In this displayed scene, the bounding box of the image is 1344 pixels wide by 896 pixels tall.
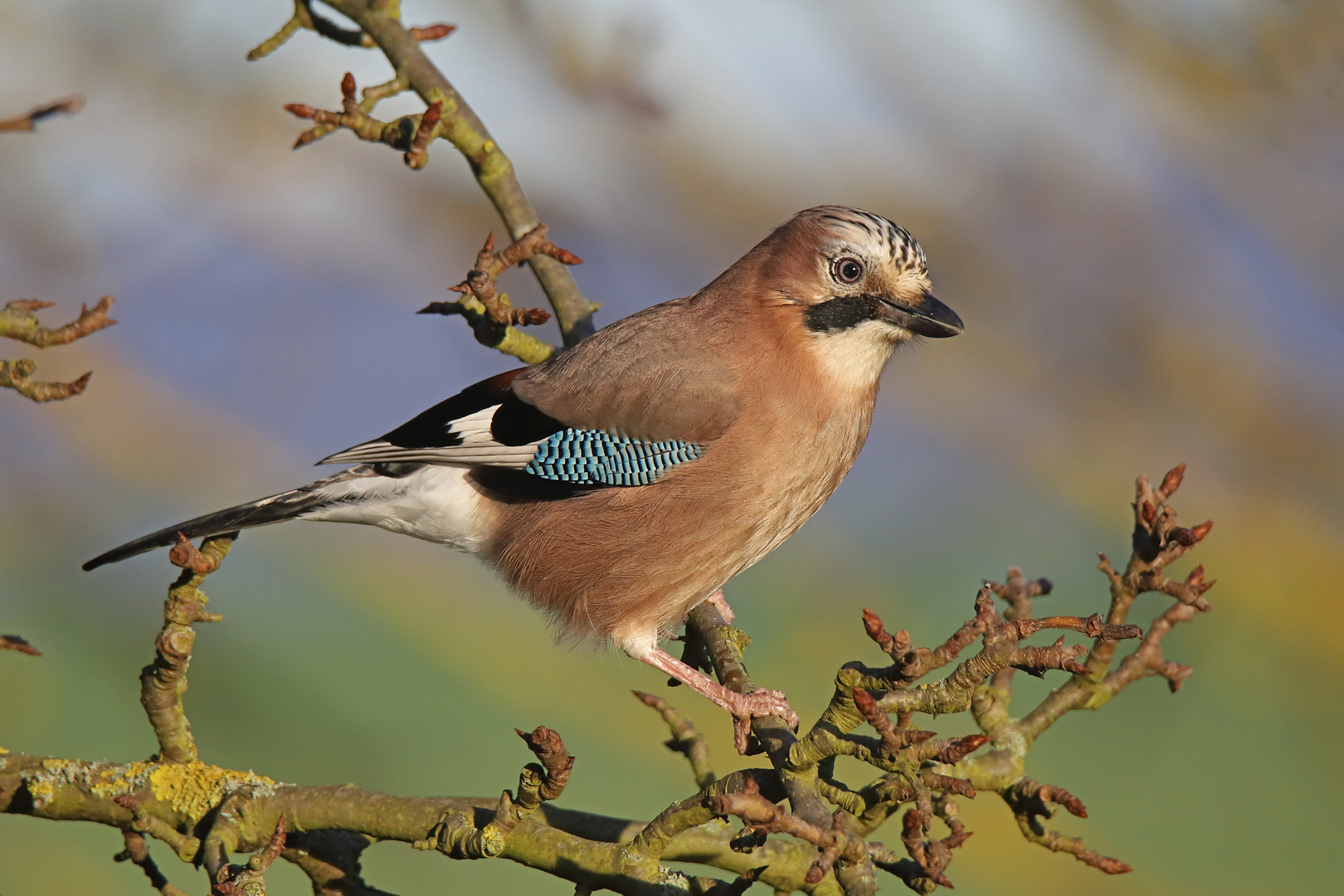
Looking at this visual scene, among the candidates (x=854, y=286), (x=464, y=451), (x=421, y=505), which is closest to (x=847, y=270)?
(x=854, y=286)

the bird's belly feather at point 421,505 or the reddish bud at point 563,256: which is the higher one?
the reddish bud at point 563,256

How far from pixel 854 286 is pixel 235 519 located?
6.97 ft

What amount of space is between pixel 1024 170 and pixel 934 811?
5.71 meters

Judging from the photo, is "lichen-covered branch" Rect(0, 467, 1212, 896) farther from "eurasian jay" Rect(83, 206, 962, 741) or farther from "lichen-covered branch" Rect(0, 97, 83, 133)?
"lichen-covered branch" Rect(0, 97, 83, 133)

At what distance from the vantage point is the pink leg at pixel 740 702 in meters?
3.44

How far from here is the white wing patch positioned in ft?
13.0

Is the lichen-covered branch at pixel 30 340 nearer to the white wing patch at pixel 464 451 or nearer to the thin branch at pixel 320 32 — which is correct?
the white wing patch at pixel 464 451

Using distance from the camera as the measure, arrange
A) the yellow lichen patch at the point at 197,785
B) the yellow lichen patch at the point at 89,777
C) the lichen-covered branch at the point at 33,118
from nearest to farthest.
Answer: the lichen-covered branch at the point at 33,118, the yellow lichen patch at the point at 89,777, the yellow lichen patch at the point at 197,785

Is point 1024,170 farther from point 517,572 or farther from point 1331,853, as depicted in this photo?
point 517,572

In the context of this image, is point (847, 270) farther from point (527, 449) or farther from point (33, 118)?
point (33, 118)

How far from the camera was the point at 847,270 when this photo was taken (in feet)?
12.7

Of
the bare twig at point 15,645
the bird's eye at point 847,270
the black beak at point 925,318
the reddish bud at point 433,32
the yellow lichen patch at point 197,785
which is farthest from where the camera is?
the reddish bud at point 433,32

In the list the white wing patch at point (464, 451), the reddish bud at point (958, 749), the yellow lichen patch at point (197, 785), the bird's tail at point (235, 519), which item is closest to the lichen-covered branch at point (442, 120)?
the white wing patch at point (464, 451)

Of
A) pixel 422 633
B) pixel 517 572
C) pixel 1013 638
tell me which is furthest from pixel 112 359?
pixel 1013 638
